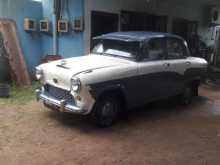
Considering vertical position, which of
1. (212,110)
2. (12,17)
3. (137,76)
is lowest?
(212,110)

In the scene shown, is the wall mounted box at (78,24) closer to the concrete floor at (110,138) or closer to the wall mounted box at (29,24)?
the wall mounted box at (29,24)

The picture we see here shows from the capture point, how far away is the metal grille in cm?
560

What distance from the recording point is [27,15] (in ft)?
31.8

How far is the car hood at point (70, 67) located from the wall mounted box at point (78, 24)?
Result: 2933 mm

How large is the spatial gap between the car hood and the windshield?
0.60ft

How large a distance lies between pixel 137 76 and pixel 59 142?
1994 mm

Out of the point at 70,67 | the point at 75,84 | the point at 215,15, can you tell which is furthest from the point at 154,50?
the point at 215,15

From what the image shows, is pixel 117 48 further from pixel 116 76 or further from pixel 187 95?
pixel 187 95

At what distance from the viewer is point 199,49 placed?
1428 cm

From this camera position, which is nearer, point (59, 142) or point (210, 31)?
point (59, 142)

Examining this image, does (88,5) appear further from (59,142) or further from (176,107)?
(59,142)

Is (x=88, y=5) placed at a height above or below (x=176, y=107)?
above

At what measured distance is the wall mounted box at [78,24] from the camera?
9.13 meters

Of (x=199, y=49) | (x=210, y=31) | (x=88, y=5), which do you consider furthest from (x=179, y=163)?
(x=210, y=31)
